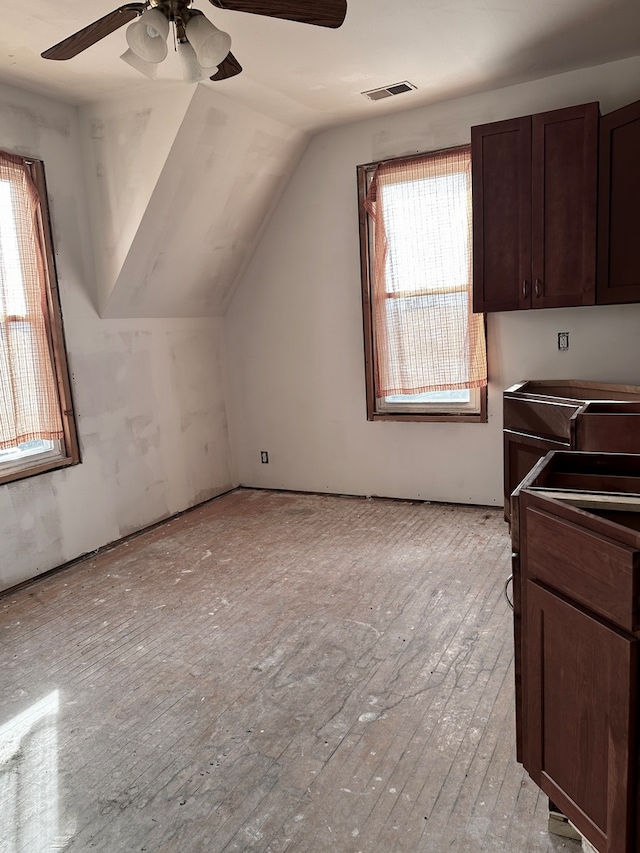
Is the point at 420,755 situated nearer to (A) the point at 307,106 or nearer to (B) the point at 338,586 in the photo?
(B) the point at 338,586

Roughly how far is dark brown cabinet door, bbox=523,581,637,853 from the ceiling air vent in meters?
3.22

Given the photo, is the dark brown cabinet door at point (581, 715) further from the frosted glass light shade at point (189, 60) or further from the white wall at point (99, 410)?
the white wall at point (99, 410)

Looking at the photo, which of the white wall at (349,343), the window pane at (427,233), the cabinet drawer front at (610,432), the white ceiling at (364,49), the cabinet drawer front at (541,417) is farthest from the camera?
the window pane at (427,233)

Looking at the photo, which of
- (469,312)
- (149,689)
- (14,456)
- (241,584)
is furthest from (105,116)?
(149,689)

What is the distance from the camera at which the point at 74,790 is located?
1851 mm

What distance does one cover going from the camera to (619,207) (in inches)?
125

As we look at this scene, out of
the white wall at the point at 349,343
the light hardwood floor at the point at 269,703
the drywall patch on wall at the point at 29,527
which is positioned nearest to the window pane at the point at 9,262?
the drywall patch on wall at the point at 29,527

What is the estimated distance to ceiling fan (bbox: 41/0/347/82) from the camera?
1858 mm

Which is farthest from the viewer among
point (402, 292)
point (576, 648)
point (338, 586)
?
point (402, 292)

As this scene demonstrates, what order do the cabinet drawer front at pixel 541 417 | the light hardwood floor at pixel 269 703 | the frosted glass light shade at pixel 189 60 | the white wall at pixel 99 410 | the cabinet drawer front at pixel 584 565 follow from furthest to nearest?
1. the white wall at pixel 99 410
2. the cabinet drawer front at pixel 541 417
3. the frosted glass light shade at pixel 189 60
4. the light hardwood floor at pixel 269 703
5. the cabinet drawer front at pixel 584 565

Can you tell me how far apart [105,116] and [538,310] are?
2918 millimetres

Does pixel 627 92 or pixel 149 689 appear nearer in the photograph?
pixel 149 689

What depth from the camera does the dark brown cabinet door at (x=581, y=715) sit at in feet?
3.82

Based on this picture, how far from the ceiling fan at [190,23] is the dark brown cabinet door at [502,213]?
1791 mm
